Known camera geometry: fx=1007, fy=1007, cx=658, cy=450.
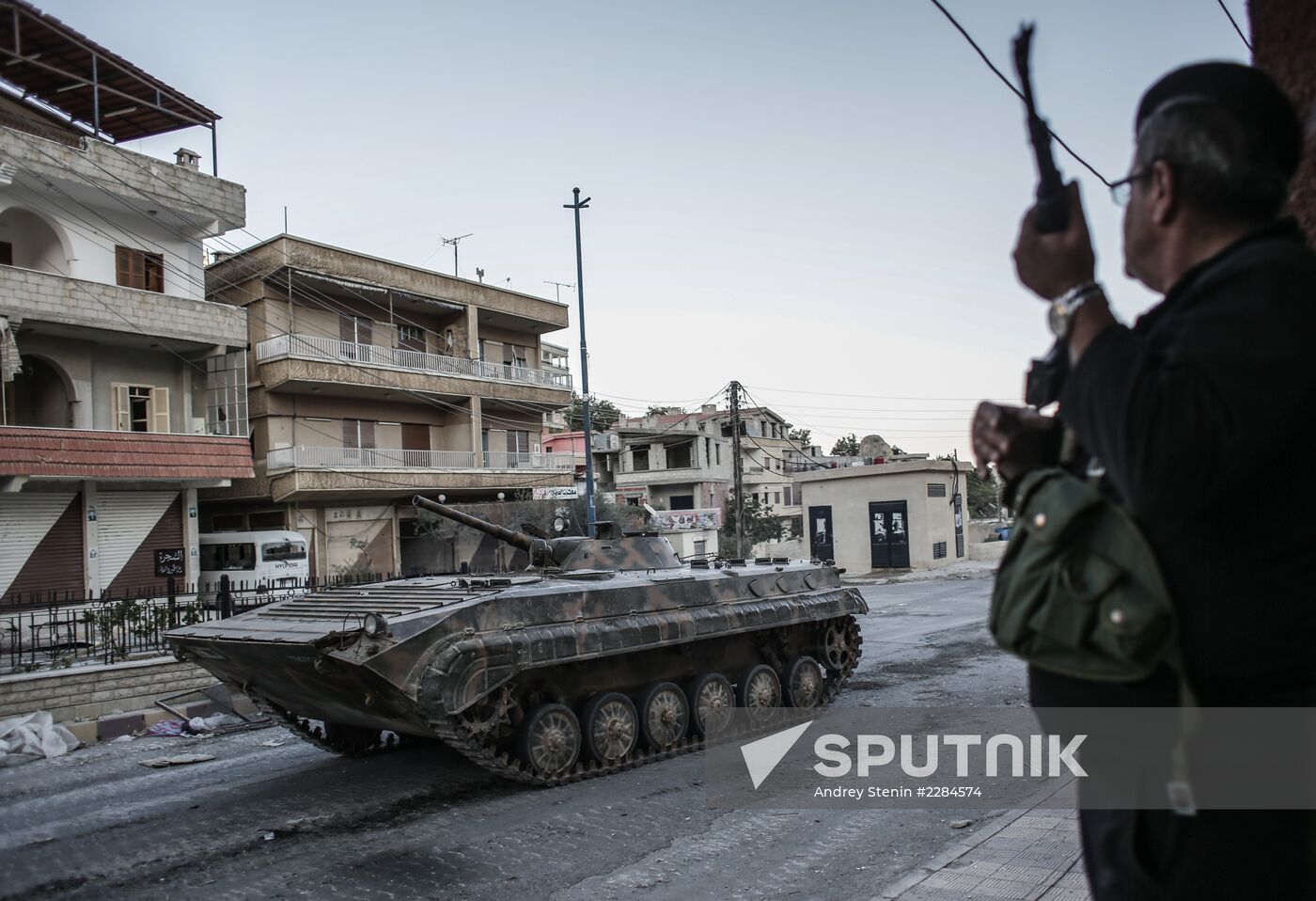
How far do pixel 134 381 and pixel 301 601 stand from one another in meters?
13.7

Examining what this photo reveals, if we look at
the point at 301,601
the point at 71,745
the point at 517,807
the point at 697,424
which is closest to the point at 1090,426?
the point at 517,807

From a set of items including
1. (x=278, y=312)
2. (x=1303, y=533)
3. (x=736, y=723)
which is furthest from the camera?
(x=278, y=312)

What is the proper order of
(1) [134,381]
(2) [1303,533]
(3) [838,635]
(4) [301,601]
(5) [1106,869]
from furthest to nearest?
(1) [134,381] < (3) [838,635] < (4) [301,601] < (5) [1106,869] < (2) [1303,533]

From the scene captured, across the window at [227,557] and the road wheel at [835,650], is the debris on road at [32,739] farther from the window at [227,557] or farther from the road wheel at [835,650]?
the window at [227,557]

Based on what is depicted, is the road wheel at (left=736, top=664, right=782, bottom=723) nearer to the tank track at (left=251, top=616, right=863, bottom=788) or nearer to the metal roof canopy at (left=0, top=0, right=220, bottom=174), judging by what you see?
the tank track at (left=251, top=616, right=863, bottom=788)

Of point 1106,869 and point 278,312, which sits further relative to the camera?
point 278,312

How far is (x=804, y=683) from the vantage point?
10.0 m

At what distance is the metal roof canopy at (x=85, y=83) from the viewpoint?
17438 mm

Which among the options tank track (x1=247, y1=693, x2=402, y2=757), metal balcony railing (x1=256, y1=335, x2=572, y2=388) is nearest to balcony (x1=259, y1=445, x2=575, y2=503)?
metal balcony railing (x1=256, y1=335, x2=572, y2=388)

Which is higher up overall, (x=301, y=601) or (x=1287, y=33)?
(x=1287, y=33)

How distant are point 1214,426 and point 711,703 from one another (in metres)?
7.88

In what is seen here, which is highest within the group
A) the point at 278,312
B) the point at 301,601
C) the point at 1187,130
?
the point at 278,312

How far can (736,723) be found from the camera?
9133 mm

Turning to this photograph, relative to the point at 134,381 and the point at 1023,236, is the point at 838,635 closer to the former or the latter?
the point at 1023,236
